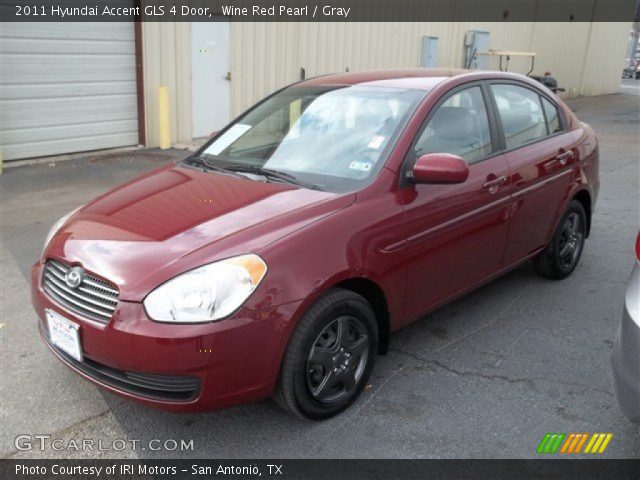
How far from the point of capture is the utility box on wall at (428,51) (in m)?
A: 15.3

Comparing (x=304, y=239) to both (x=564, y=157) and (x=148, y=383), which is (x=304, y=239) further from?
(x=564, y=157)

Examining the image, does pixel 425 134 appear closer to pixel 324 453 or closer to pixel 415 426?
pixel 415 426

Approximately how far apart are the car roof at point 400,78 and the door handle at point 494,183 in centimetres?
67

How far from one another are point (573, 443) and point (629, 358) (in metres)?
0.67

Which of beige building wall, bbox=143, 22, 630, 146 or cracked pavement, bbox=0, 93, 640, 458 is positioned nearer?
cracked pavement, bbox=0, 93, 640, 458

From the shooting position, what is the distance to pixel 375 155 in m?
3.30

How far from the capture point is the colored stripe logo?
2828 mm

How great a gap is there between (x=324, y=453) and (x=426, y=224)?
4.27 ft

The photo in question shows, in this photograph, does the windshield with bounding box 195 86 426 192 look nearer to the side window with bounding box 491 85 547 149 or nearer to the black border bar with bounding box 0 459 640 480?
the side window with bounding box 491 85 547 149

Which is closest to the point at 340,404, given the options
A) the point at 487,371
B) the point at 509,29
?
the point at 487,371

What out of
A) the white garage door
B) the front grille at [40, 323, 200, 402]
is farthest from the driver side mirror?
the white garage door

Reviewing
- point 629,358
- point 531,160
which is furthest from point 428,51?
point 629,358

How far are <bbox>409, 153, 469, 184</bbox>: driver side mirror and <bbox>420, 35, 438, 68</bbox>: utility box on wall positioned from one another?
514 inches
